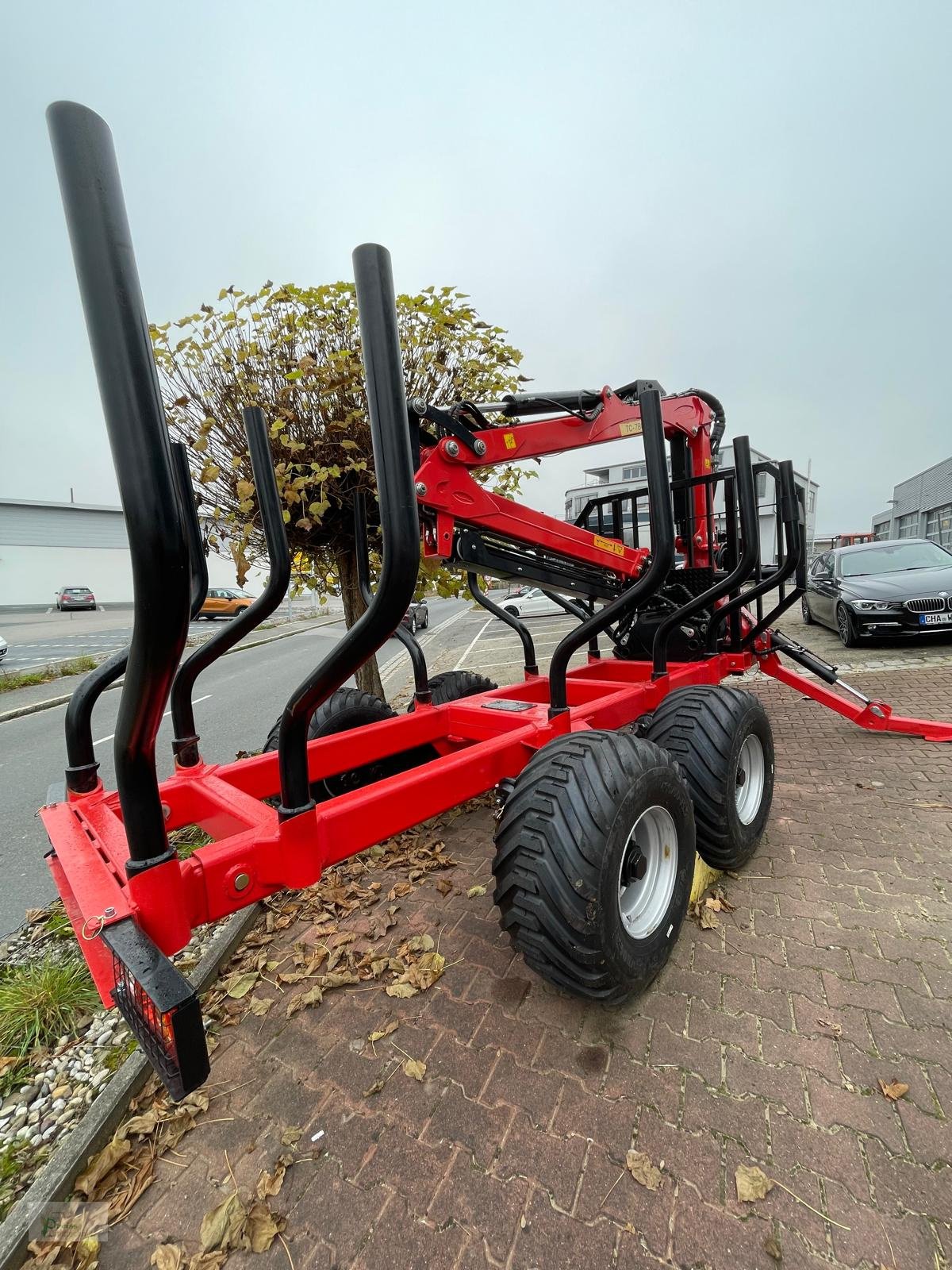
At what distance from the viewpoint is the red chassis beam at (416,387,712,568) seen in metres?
2.88

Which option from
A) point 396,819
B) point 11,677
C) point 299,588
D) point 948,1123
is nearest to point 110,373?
point 396,819

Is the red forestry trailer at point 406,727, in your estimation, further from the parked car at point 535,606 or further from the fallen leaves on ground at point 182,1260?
the parked car at point 535,606

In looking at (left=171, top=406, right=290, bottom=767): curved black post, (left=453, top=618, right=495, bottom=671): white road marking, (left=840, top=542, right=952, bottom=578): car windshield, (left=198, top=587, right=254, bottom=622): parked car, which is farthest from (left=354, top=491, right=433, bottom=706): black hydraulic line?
(left=198, top=587, right=254, bottom=622): parked car

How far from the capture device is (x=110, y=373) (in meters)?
1.03

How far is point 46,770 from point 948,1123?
7.41 meters

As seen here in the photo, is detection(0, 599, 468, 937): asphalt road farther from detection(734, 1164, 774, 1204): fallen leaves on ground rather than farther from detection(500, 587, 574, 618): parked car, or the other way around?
detection(500, 587, 574, 618): parked car

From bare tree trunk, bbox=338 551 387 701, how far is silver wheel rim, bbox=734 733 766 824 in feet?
9.03

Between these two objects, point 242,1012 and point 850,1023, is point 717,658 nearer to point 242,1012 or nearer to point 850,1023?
point 850,1023

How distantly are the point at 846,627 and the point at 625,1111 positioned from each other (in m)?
9.25


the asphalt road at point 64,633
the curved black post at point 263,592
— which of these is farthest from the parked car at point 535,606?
the curved black post at point 263,592

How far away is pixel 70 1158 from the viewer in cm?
173

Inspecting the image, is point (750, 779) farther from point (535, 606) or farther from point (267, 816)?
point (535, 606)

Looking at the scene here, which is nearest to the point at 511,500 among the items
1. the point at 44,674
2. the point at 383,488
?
the point at 383,488

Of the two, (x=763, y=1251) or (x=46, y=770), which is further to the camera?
(x=46, y=770)
